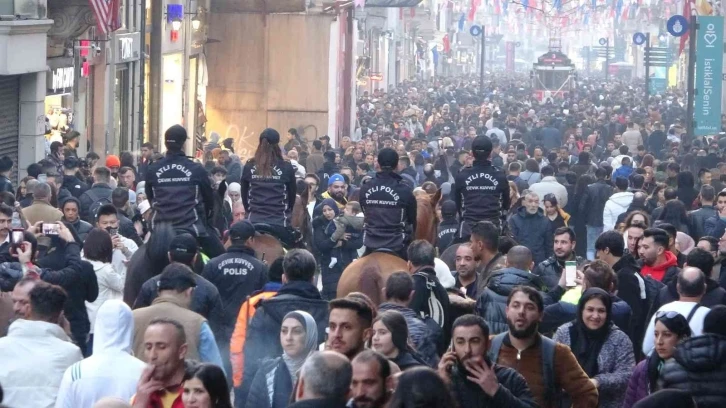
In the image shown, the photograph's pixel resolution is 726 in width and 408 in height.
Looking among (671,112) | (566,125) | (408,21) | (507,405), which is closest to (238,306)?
(507,405)

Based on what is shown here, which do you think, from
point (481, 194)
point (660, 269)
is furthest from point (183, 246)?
point (481, 194)

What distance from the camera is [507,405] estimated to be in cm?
709

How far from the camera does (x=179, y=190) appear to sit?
1243 cm

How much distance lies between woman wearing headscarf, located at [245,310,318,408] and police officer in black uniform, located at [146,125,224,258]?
449cm

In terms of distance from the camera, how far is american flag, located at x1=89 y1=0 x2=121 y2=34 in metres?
22.9

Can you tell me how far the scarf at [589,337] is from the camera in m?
9.02

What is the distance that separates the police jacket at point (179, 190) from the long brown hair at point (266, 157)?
47.3 inches

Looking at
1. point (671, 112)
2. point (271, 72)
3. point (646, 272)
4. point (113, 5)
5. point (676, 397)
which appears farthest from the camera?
point (671, 112)

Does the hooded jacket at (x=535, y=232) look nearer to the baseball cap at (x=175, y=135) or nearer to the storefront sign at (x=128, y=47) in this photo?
the baseball cap at (x=175, y=135)

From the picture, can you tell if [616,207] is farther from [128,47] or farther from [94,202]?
[128,47]

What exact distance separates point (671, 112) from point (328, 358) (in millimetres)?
44175

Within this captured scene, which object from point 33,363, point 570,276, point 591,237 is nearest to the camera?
point 33,363

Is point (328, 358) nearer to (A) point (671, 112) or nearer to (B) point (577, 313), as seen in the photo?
(B) point (577, 313)

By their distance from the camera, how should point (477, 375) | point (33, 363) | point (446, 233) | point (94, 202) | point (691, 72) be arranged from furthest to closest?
point (691, 72)
point (94, 202)
point (446, 233)
point (33, 363)
point (477, 375)
